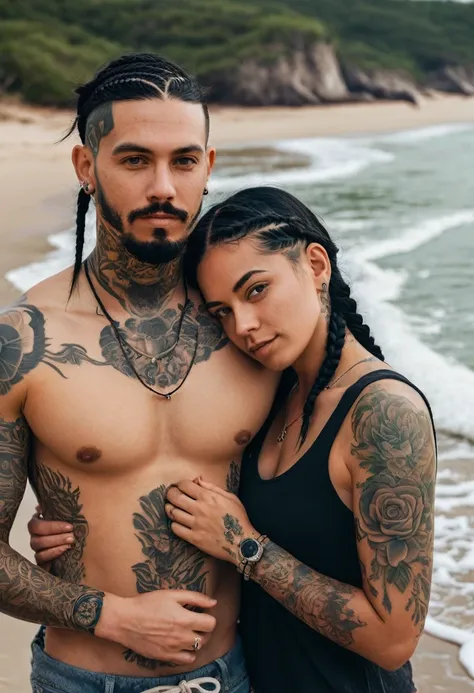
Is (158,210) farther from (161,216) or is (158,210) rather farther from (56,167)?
(56,167)

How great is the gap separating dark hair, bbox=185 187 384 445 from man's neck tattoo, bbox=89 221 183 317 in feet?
0.28

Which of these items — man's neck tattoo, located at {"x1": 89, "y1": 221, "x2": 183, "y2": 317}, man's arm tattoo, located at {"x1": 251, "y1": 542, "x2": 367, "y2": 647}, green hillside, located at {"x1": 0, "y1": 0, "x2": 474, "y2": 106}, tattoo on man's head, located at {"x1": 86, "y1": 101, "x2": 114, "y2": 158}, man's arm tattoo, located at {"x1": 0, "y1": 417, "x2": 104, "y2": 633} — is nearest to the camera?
man's arm tattoo, located at {"x1": 251, "y1": 542, "x2": 367, "y2": 647}

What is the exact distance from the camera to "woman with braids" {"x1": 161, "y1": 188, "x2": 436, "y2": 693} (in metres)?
2.40

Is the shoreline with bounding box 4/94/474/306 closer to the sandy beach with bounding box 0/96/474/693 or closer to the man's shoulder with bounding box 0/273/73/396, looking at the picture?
the sandy beach with bounding box 0/96/474/693

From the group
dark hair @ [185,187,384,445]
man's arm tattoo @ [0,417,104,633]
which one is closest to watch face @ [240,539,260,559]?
dark hair @ [185,187,384,445]

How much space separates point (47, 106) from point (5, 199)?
16236 mm

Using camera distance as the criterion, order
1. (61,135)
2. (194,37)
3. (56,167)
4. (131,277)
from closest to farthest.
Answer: (131,277) < (56,167) < (61,135) < (194,37)

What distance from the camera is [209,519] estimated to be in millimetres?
2635

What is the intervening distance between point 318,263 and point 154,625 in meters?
1.07

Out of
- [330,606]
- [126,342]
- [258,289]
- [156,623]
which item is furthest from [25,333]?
[330,606]

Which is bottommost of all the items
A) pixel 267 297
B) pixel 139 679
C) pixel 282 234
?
pixel 139 679

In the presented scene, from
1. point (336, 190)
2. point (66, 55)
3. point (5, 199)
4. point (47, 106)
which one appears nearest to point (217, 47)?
point (66, 55)

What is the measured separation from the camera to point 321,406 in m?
2.62

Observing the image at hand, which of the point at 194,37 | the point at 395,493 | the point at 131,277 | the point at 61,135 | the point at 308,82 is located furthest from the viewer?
the point at 194,37
